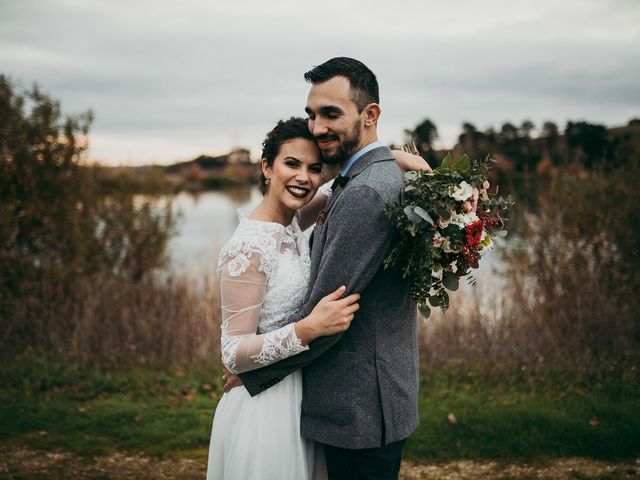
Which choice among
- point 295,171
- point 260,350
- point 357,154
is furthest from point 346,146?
point 260,350

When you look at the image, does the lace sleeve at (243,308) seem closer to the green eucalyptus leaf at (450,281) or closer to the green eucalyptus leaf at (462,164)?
the green eucalyptus leaf at (450,281)

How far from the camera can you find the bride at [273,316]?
2596 mm

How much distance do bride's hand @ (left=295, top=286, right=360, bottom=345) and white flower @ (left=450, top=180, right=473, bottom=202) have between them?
0.56m

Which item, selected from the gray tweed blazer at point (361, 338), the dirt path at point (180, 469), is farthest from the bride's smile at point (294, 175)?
the dirt path at point (180, 469)

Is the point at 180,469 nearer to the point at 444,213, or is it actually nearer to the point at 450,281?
the point at 450,281

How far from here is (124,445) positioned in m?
5.02

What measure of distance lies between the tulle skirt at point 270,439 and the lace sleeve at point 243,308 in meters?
0.22

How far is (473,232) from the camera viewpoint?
240 cm

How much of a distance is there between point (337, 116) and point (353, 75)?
20 centimetres

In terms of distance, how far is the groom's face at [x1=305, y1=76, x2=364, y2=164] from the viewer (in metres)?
2.76

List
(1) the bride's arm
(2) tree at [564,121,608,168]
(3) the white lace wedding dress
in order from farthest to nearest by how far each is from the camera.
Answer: (2) tree at [564,121,608,168] < (3) the white lace wedding dress < (1) the bride's arm

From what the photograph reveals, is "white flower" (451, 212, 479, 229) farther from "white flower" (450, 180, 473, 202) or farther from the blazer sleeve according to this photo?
the blazer sleeve

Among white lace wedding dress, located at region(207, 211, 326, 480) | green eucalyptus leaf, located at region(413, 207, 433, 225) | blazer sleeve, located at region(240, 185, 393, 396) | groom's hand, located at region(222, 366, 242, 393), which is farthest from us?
groom's hand, located at region(222, 366, 242, 393)

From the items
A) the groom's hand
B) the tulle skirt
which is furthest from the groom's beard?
the groom's hand
